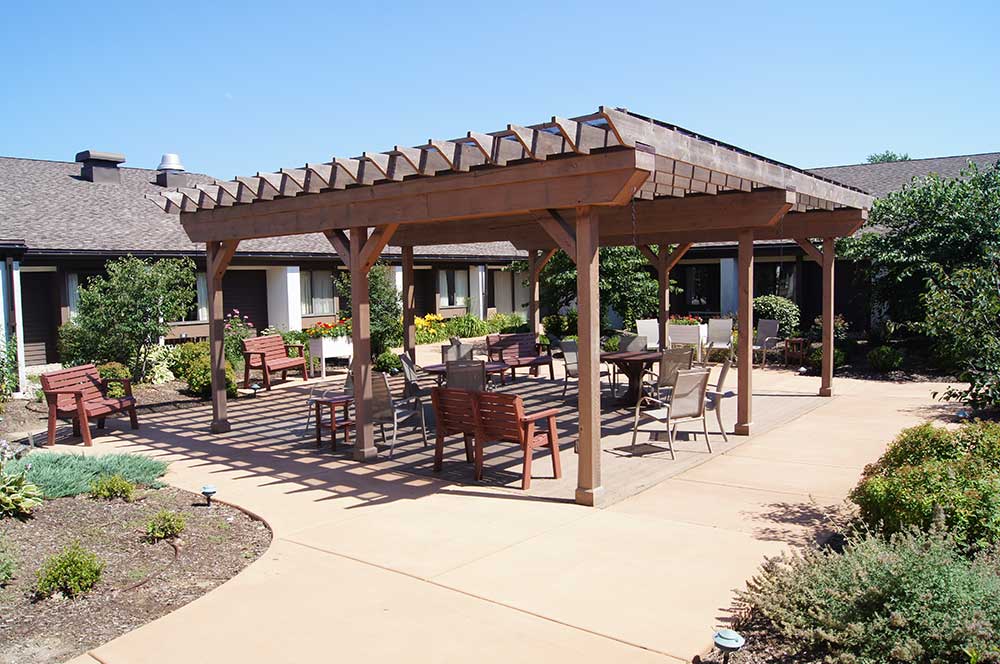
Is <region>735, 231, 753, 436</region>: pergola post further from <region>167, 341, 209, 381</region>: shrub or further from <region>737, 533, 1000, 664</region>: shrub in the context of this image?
<region>167, 341, 209, 381</region>: shrub

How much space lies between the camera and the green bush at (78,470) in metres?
6.84

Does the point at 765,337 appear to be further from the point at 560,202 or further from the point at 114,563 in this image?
the point at 114,563

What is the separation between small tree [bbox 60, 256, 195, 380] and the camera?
13.2 metres

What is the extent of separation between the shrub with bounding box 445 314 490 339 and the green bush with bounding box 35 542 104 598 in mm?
20268

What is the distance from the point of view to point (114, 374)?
12430 millimetres

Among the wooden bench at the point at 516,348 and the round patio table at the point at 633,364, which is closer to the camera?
the round patio table at the point at 633,364

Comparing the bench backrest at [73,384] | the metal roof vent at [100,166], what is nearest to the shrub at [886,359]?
the bench backrest at [73,384]

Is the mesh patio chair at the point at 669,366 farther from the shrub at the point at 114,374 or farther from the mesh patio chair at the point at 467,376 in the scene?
the shrub at the point at 114,374

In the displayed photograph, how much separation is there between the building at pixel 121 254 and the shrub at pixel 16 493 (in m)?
8.48

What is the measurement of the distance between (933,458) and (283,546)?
4.63m

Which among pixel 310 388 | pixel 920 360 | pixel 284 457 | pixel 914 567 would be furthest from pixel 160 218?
pixel 914 567

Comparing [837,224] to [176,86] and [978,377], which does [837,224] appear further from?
[176,86]

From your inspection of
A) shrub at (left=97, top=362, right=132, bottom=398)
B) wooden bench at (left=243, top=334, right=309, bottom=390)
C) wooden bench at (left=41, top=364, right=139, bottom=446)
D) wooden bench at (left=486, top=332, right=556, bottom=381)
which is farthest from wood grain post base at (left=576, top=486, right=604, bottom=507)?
wooden bench at (left=243, top=334, right=309, bottom=390)

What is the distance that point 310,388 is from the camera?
14578 mm
